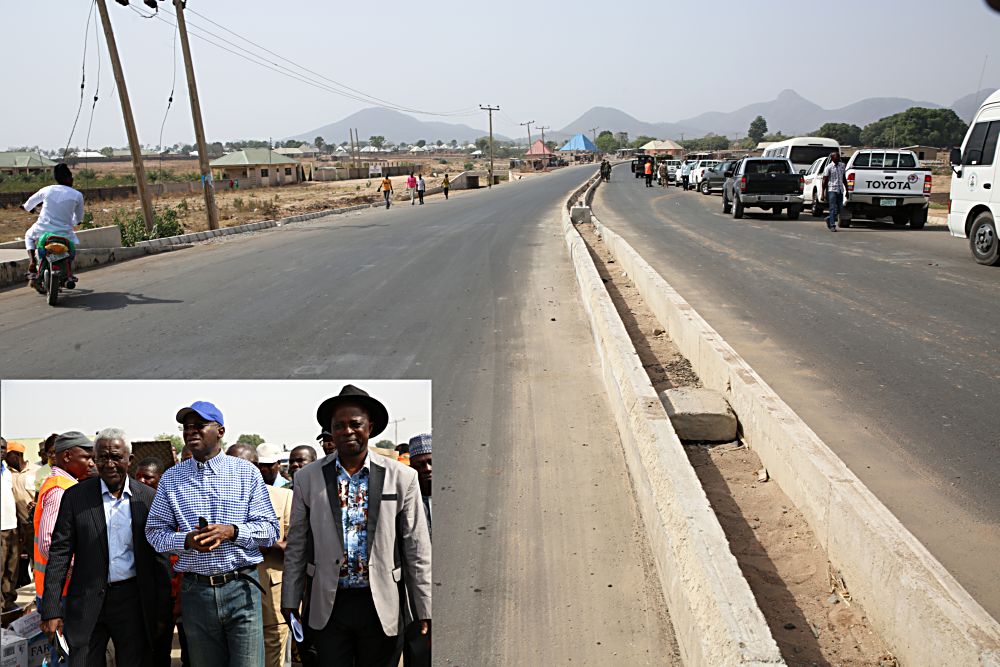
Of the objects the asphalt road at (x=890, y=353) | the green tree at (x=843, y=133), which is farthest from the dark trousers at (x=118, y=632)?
the green tree at (x=843, y=133)

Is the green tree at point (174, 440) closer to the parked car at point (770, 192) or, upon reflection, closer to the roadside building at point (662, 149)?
the parked car at point (770, 192)

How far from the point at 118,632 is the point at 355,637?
96 centimetres

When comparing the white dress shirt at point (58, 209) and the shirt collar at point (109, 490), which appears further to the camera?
the white dress shirt at point (58, 209)

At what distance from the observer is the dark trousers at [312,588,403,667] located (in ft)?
9.28

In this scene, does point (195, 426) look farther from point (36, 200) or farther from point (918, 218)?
point (918, 218)

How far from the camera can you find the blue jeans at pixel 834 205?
20.9 metres

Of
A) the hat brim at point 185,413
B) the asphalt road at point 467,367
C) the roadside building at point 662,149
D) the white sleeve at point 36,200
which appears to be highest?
the white sleeve at point 36,200

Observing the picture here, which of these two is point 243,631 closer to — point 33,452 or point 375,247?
point 33,452

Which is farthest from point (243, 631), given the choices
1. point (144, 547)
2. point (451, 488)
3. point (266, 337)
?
point (266, 337)

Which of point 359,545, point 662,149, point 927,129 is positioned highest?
point 359,545

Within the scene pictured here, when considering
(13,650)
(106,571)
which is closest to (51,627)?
(13,650)

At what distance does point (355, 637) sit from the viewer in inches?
113

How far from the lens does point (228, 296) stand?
12.8 metres

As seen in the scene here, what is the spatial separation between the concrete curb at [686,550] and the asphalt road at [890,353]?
125 centimetres
